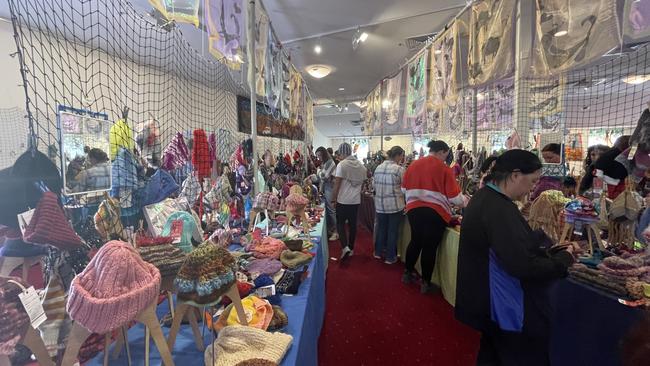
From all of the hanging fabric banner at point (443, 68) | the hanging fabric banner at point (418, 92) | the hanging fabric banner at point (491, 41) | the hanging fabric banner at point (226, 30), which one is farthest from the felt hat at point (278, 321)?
the hanging fabric banner at point (418, 92)

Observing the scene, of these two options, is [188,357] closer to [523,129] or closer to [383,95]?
[523,129]

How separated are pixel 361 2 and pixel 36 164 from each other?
136 inches

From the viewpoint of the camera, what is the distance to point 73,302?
0.66m

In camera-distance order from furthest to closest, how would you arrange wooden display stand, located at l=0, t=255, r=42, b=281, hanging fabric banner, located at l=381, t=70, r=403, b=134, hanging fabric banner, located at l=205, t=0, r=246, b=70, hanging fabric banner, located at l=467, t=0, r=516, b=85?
hanging fabric banner, located at l=381, t=70, r=403, b=134 < hanging fabric banner, located at l=467, t=0, r=516, b=85 < hanging fabric banner, located at l=205, t=0, r=246, b=70 < wooden display stand, located at l=0, t=255, r=42, b=281

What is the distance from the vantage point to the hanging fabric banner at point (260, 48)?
2400 millimetres

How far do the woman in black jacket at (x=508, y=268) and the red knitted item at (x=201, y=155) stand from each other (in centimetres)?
151

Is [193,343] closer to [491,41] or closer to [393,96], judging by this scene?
[491,41]

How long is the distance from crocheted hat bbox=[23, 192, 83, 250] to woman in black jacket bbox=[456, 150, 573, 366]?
148 centimetres

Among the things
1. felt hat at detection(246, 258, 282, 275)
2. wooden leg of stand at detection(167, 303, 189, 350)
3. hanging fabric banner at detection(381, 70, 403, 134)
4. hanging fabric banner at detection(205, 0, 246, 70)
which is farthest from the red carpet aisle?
hanging fabric banner at detection(381, 70, 403, 134)

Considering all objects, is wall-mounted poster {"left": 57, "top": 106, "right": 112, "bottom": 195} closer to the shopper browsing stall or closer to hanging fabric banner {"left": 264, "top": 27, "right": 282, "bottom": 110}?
hanging fabric banner {"left": 264, "top": 27, "right": 282, "bottom": 110}

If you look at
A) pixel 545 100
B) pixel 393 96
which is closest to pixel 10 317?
pixel 545 100

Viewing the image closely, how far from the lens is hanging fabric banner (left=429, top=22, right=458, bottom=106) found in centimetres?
292

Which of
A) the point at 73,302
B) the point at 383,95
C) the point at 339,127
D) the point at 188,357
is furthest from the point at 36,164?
the point at 339,127

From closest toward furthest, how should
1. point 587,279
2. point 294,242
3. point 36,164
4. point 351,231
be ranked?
point 36,164 < point 587,279 < point 294,242 < point 351,231
